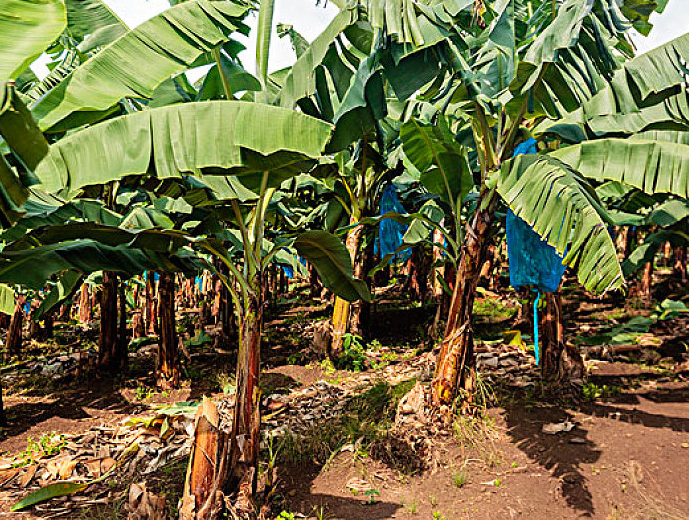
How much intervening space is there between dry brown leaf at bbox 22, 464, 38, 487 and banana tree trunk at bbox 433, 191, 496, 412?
414cm

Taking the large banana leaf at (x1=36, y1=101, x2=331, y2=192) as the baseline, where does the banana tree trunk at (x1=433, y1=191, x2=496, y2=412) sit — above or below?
below

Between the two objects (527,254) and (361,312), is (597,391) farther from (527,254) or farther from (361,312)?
(361,312)

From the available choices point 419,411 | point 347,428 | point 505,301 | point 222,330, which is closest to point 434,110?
point 419,411

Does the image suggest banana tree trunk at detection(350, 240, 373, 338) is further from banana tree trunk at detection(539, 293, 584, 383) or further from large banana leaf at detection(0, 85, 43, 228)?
large banana leaf at detection(0, 85, 43, 228)

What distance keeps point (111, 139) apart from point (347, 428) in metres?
3.86

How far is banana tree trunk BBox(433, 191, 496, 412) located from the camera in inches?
189

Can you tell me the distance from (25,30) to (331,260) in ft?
9.57

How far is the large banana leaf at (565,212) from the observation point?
3.05 metres

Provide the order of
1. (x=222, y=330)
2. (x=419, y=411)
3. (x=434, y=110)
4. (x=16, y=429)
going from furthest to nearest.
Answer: (x=222, y=330) < (x=16, y=429) < (x=434, y=110) < (x=419, y=411)

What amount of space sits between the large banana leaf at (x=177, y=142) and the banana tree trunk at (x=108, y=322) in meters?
5.51

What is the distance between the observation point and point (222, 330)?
409 inches

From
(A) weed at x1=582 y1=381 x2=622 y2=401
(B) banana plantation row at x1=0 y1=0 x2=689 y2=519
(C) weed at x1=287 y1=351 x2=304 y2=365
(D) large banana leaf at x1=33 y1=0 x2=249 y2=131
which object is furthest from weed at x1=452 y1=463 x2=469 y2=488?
(C) weed at x1=287 y1=351 x2=304 y2=365

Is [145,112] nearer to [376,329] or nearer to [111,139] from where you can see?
[111,139]

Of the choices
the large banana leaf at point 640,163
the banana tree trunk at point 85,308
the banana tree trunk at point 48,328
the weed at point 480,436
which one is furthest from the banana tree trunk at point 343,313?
the banana tree trunk at point 85,308
